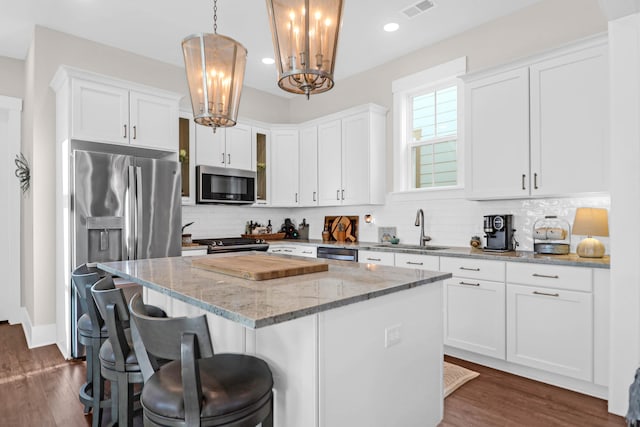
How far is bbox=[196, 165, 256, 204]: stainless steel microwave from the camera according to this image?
14.9 ft

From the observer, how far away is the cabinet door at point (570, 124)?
2.82 m

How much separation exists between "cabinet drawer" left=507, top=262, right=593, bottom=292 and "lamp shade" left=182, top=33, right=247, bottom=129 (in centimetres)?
236

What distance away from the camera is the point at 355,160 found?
464 cm

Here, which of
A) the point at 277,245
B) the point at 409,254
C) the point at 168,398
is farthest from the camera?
the point at 277,245

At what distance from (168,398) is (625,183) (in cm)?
273

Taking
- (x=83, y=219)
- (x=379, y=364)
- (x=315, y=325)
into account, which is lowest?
(x=379, y=364)

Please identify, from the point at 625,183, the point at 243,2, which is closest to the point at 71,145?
the point at 243,2

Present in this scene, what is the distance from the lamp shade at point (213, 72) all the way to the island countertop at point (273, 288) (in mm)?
937

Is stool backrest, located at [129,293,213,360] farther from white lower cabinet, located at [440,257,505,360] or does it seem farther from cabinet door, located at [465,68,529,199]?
cabinet door, located at [465,68,529,199]

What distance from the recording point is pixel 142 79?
4512mm

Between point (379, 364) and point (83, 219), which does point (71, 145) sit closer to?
point (83, 219)

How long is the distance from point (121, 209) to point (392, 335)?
2.84m

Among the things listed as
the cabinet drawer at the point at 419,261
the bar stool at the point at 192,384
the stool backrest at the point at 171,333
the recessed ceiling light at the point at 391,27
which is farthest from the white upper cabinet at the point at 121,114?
the stool backrest at the point at 171,333

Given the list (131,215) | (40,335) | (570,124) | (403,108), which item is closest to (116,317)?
(131,215)
